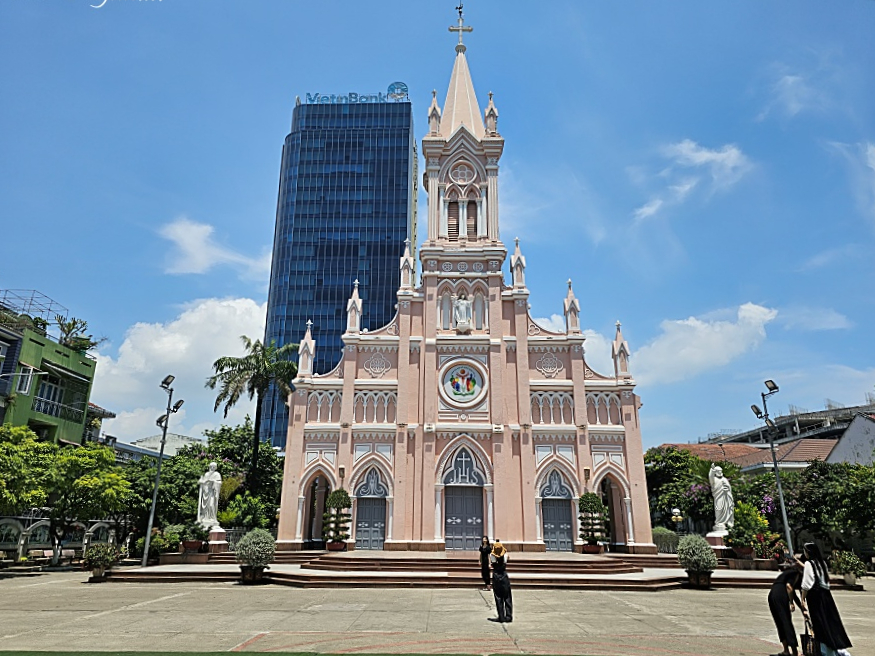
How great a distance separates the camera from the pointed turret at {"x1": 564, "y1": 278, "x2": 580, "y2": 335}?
100 ft

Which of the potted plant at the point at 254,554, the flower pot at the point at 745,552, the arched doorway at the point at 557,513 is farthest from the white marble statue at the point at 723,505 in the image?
the potted plant at the point at 254,554

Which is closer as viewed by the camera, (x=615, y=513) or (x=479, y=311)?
(x=615, y=513)

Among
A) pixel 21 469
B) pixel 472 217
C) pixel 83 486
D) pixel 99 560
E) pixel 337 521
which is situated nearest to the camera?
pixel 99 560

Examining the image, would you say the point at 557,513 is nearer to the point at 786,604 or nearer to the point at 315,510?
the point at 315,510

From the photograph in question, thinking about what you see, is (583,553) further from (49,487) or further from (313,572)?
(49,487)

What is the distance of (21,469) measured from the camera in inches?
895

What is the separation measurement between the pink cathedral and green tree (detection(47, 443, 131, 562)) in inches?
304

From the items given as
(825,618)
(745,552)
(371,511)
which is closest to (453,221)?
(371,511)

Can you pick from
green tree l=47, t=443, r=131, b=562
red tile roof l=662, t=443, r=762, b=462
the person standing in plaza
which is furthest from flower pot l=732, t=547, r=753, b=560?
red tile roof l=662, t=443, r=762, b=462

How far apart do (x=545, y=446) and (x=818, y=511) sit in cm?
1470

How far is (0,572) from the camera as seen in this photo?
25.0 m

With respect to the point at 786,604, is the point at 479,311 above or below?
above

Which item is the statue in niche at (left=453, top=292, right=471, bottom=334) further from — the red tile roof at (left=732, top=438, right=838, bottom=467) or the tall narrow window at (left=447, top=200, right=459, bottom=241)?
the red tile roof at (left=732, top=438, right=838, bottom=467)

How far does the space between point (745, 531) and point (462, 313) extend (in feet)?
54.5
